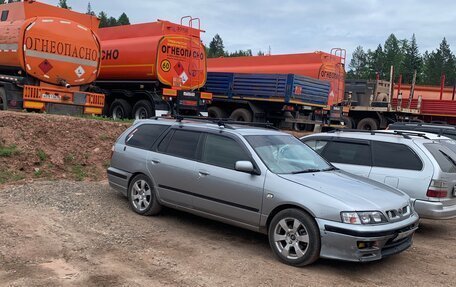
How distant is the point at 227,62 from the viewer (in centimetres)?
2312

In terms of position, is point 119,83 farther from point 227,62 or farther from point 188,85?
point 227,62

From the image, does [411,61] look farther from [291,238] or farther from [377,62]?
[291,238]

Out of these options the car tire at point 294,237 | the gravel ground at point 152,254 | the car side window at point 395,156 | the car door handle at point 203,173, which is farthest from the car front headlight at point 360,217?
the car side window at point 395,156

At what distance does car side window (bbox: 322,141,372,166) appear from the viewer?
25.3ft

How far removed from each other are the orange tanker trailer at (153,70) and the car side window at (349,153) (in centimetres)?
807

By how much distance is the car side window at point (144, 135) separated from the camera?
7.39 m

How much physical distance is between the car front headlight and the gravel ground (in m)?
0.61

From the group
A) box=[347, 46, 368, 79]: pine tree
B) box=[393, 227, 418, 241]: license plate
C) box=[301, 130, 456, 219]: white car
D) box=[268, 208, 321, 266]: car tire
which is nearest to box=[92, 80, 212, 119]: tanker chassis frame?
box=[301, 130, 456, 219]: white car

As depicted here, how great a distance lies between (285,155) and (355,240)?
1730mm

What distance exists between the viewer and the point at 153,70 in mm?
14945

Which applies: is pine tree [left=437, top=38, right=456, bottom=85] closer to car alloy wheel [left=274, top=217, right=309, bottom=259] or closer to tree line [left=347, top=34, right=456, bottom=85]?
tree line [left=347, top=34, right=456, bottom=85]

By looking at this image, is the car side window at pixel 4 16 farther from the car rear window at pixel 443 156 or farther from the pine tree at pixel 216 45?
the pine tree at pixel 216 45

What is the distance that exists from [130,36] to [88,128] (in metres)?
6.08

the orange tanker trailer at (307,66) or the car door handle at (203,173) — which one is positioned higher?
the orange tanker trailer at (307,66)
